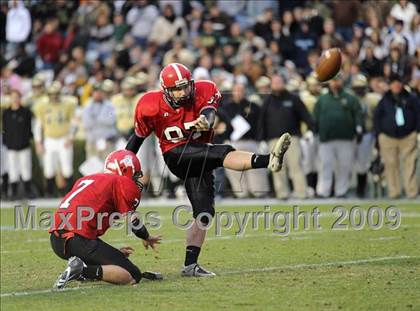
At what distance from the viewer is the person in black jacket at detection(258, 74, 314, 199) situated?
16359 millimetres

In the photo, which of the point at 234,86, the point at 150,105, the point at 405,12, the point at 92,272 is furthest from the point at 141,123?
the point at 405,12

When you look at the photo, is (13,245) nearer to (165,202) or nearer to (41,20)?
(165,202)

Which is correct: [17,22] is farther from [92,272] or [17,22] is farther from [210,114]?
[92,272]

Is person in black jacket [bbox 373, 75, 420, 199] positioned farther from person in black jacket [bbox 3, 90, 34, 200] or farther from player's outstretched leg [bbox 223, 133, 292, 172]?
player's outstretched leg [bbox 223, 133, 292, 172]

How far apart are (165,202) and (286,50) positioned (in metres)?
5.01

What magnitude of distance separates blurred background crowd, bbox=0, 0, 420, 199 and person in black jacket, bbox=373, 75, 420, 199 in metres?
0.02

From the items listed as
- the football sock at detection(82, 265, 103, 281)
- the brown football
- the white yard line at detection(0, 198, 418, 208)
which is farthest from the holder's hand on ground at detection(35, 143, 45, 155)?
the football sock at detection(82, 265, 103, 281)

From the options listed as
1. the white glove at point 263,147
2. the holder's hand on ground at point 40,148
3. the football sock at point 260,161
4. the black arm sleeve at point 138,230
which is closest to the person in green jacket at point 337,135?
the white glove at point 263,147

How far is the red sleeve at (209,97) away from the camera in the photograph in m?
9.08

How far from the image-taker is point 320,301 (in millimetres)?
7516

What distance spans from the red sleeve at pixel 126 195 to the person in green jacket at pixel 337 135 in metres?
8.79

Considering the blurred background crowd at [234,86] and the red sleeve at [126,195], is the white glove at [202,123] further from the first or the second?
the blurred background crowd at [234,86]

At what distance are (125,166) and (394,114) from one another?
8631 mm

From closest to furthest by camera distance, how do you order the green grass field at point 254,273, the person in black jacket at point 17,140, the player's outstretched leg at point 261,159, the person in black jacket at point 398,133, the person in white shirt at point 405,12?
the green grass field at point 254,273 < the player's outstretched leg at point 261,159 < the person in black jacket at point 398,133 < the person in black jacket at point 17,140 < the person in white shirt at point 405,12
